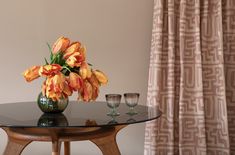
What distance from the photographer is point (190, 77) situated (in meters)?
2.38

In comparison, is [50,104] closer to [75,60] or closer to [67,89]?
[67,89]

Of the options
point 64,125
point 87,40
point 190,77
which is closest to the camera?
point 64,125

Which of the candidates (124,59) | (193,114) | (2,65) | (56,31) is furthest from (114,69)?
(2,65)

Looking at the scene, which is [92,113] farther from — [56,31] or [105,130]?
[56,31]

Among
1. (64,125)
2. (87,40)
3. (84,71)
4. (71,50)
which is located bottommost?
(64,125)

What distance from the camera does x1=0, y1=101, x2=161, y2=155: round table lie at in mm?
1350

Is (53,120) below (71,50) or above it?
below

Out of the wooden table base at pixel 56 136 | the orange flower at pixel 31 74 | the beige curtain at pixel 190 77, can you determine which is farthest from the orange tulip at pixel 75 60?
the beige curtain at pixel 190 77

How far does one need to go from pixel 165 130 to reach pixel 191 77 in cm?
44

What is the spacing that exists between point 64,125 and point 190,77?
1317 millimetres

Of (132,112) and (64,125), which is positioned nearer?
(64,125)

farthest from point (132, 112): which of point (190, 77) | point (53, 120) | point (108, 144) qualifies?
point (190, 77)

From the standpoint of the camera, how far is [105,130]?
1.53 m

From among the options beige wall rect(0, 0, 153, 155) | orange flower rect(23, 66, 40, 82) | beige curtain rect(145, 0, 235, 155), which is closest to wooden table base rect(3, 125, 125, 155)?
orange flower rect(23, 66, 40, 82)
